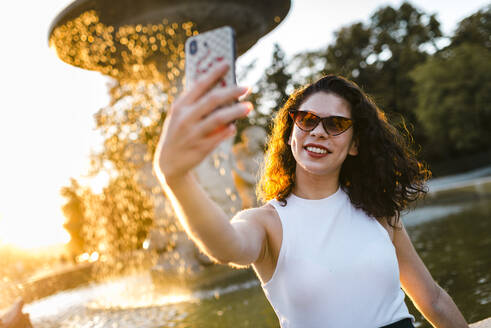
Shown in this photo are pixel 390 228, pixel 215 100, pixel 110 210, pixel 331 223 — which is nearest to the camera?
pixel 215 100

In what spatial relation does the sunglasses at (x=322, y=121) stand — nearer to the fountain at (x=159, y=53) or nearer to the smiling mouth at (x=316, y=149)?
the smiling mouth at (x=316, y=149)

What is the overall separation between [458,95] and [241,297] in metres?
24.7

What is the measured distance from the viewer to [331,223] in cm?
182

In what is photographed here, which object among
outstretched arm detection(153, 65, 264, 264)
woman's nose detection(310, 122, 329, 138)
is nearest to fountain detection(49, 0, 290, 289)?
woman's nose detection(310, 122, 329, 138)

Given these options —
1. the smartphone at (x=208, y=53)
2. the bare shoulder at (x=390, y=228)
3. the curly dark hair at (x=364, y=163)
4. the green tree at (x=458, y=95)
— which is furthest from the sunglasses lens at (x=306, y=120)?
the green tree at (x=458, y=95)

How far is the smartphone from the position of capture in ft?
3.11

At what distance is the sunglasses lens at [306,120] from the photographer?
6.18 ft

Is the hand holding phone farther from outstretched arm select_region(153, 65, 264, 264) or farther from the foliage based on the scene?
the foliage

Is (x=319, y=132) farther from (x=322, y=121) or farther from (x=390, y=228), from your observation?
(x=390, y=228)

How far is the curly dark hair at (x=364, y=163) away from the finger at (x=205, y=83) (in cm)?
114

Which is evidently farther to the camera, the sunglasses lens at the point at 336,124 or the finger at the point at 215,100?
the sunglasses lens at the point at 336,124

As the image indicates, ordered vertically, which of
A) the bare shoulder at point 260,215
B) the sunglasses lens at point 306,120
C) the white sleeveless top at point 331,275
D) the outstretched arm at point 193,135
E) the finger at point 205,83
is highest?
the finger at point 205,83

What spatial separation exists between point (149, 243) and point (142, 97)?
320 cm

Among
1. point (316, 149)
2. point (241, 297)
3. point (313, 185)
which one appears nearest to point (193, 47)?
point (316, 149)
